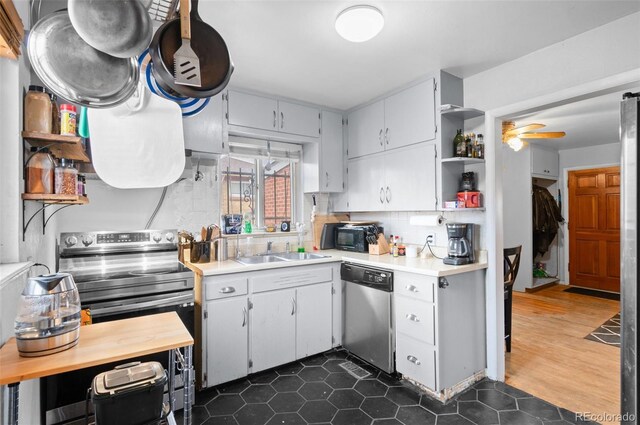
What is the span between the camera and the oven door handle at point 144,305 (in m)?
1.92

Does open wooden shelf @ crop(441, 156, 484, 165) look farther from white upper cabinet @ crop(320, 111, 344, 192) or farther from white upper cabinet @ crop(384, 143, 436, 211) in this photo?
white upper cabinet @ crop(320, 111, 344, 192)

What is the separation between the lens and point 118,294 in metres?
1.98

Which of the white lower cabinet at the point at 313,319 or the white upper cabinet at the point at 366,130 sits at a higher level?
the white upper cabinet at the point at 366,130

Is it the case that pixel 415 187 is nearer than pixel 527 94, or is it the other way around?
pixel 527 94

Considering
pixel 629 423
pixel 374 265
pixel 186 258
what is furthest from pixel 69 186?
pixel 629 423

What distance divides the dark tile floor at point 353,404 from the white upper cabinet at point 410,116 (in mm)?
1970

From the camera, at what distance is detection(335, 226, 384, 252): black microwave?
3.26 m

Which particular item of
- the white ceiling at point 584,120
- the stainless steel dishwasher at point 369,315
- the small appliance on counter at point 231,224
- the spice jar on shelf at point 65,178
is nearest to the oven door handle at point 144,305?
the spice jar on shelf at point 65,178

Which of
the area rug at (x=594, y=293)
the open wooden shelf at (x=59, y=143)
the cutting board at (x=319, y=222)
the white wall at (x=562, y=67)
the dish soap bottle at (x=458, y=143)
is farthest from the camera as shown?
the area rug at (x=594, y=293)

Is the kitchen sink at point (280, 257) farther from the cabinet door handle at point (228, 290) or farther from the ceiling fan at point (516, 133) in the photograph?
the ceiling fan at point (516, 133)

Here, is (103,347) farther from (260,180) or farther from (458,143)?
(458,143)

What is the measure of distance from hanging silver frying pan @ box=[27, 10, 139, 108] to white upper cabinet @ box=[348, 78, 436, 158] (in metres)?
2.23

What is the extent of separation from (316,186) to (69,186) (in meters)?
2.21

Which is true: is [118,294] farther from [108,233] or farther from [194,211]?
[194,211]
